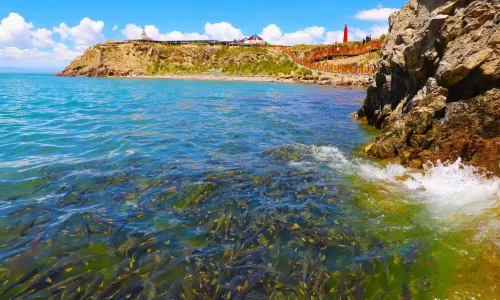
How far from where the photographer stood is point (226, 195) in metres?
9.22

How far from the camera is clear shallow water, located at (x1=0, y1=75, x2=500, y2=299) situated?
220 inches

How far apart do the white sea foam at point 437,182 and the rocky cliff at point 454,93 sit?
64 cm

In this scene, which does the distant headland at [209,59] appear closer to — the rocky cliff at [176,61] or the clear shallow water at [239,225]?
the rocky cliff at [176,61]

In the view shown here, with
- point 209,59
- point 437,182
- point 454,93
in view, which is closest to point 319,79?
point 209,59

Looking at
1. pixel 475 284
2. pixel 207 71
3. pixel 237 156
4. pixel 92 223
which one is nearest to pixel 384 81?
pixel 237 156

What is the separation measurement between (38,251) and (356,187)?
8.64 m

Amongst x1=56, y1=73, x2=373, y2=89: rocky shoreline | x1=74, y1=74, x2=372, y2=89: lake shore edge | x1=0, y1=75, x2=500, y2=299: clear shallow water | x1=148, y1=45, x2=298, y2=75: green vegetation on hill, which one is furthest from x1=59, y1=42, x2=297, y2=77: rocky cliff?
x1=0, y1=75, x2=500, y2=299: clear shallow water

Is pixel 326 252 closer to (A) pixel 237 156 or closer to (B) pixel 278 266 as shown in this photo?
(B) pixel 278 266

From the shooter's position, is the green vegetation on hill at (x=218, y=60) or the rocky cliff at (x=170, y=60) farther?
the rocky cliff at (x=170, y=60)

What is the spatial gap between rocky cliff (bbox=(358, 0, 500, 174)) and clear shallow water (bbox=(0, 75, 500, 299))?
1238mm

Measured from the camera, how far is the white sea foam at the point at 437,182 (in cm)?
830

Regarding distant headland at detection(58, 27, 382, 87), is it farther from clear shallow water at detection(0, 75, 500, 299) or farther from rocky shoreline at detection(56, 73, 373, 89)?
clear shallow water at detection(0, 75, 500, 299)

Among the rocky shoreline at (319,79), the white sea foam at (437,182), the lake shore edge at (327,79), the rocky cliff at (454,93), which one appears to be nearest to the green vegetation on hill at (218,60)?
the rocky shoreline at (319,79)

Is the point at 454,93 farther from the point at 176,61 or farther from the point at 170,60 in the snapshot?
the point at 170,60
